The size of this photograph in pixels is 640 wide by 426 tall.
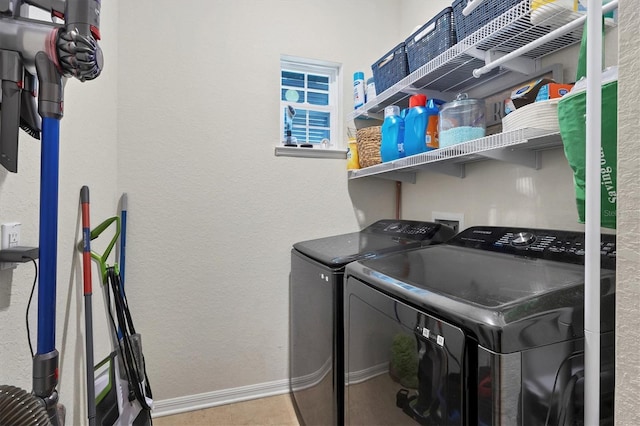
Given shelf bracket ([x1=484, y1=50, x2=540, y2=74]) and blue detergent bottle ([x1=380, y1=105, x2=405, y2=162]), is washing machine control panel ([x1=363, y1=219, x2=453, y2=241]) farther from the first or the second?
shelf bracket ([x1=484, y1=50, x2=540, y2=74])

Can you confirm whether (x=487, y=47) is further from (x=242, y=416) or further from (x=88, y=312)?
(x=242, y=416)

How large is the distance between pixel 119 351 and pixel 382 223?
1.69 m

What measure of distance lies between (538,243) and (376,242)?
84cm

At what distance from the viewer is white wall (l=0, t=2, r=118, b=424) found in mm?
912

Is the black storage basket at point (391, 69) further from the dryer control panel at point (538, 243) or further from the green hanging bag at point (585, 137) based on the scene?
the green hanging bag at point (585, 137)

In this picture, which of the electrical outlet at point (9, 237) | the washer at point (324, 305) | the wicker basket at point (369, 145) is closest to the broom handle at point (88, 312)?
the electrical outlet at point (9, 237)

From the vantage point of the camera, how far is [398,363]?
1.00 metres

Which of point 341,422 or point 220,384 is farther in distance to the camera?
point 220,384

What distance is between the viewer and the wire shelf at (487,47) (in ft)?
3.65

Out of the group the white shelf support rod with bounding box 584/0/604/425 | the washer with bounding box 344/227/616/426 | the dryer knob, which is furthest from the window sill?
the white shelf support rod with bounding box 584/0/604/425

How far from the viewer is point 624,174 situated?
529 millimetres

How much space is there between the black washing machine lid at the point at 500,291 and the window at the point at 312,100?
1478 millimetres

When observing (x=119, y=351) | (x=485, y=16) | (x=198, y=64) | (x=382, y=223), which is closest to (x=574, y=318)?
(x=485, y=16)

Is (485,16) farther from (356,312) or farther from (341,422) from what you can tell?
(341,422)
